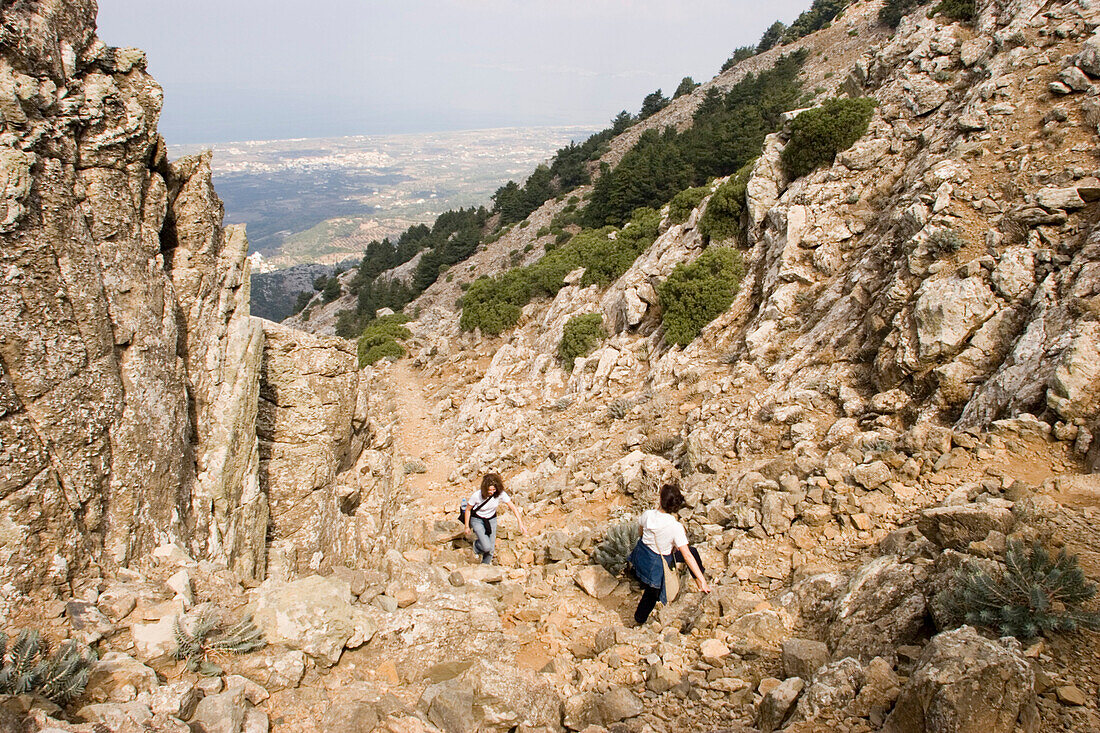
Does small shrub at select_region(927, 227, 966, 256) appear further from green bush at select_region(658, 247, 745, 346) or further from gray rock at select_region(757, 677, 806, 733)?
gray rock at select_region(757, 677, 806, 733)

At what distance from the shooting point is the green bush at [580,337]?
20016 mm

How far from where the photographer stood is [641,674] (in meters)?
5.61

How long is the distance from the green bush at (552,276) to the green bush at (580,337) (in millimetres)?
4521

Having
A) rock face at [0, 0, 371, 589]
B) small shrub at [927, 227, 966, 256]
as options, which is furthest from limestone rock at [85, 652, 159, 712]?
small shrub at [927, 227, 966, 256]

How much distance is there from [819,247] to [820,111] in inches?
199

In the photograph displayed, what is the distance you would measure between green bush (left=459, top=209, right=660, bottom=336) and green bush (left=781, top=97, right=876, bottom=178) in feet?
28.2

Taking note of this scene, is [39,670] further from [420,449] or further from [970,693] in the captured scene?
[420,449]

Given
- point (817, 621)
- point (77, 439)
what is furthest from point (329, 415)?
point (817, 621)

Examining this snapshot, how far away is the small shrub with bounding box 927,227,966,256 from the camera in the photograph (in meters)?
9.81

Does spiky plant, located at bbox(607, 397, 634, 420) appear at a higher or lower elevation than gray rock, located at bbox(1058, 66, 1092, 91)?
lower

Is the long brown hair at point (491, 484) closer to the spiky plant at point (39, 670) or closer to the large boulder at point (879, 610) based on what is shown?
the large boulder at point (879, 610)

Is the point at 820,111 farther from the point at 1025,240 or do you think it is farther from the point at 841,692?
the point at 841,692

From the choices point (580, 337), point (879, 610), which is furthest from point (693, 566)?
point (580, 337)

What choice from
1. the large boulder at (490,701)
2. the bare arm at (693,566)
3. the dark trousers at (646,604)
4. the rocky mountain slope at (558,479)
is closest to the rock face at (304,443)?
the rocky mountain slope at (558,479)
